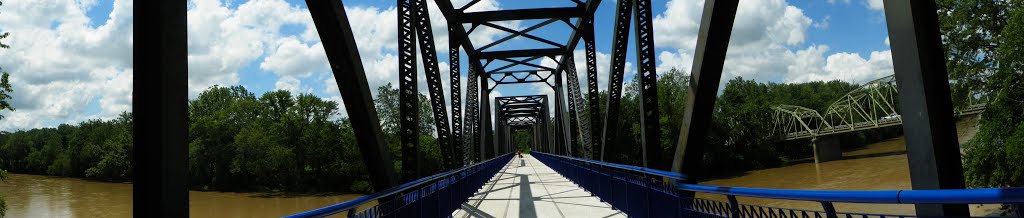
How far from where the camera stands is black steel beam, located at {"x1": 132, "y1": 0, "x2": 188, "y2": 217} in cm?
231

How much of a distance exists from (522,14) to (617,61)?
266 inches

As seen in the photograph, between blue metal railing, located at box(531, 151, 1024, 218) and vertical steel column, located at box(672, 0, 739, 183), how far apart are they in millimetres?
238

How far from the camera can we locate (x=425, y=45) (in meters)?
10.1

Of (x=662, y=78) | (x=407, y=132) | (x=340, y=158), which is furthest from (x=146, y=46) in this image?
(x=662, y=78)

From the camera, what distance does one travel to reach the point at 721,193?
3.81 metres

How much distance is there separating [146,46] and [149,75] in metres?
0.13

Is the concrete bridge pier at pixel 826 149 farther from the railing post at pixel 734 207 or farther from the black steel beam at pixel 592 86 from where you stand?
the railing post at pixel 734 207

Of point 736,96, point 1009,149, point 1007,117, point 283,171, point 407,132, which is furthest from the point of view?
point 736,96

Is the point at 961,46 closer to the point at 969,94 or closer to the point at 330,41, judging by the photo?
the point at 969,94

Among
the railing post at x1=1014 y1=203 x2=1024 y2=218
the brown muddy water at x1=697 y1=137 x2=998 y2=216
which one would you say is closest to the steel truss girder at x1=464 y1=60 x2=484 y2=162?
the brown muddy water at x1=697 y1=137 x2=998 y2=216

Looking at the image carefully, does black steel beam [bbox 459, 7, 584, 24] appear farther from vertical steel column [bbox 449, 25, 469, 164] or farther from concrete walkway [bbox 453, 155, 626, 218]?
concrete walkway [bbox 453, 155, 626, 218]

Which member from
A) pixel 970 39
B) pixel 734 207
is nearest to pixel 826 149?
pixel 970 39

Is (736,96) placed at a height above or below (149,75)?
above

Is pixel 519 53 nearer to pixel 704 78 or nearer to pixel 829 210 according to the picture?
pixel 704 78
